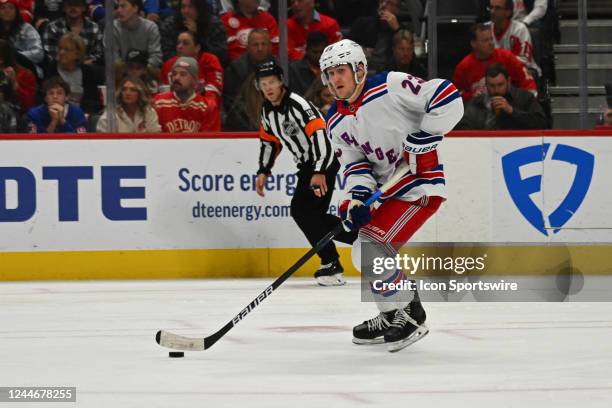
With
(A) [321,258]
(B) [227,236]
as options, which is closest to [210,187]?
(B) [227,236]

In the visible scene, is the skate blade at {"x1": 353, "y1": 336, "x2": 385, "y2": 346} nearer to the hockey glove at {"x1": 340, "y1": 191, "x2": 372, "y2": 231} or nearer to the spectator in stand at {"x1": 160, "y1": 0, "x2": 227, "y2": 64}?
the hockey glove at {"x1": 340, "y1": 191, "x2": 372, "y2": 231}

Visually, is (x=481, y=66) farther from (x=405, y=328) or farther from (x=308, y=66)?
(x=405, y=328)

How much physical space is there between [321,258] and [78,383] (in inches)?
145

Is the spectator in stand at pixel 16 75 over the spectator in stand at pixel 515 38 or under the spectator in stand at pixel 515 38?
under

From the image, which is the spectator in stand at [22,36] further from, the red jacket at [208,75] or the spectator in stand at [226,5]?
the spectator in stand at [226,5]

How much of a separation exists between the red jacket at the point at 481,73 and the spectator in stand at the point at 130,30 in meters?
2.01

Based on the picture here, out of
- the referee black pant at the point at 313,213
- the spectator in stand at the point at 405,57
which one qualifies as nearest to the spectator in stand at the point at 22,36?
the referee black pant at the point at 313,213

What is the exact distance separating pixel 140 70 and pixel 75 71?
414 millimetres

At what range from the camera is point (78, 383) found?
13.3 feet

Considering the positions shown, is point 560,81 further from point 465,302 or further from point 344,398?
point 344,398

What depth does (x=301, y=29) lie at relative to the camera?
819 cm

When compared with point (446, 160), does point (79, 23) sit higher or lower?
higher

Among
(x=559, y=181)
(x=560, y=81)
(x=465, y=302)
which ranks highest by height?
(x=560, y=81)

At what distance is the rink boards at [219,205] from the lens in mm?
8000
